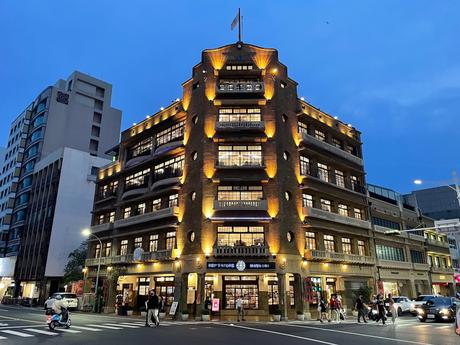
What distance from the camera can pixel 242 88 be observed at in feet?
127

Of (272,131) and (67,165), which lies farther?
(67,165)

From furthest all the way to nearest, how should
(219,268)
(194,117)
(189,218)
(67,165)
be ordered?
(67,165), (194,117), (189,218), (219,268)

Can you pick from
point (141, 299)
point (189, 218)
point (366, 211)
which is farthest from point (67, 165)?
point (366, 211)

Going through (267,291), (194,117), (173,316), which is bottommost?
(173,316)

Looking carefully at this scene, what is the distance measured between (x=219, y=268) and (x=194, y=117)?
16975mm

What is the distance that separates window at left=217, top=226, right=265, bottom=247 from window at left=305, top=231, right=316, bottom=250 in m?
6.18

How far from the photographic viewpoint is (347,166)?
46.4 metres

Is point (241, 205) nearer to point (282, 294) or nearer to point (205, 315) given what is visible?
point (282, 294)

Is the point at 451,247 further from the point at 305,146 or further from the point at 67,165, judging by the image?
the point at 67,165

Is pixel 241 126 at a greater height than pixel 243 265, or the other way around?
pixel 241 126

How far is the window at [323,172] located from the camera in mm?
43562

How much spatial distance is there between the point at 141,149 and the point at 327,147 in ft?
81.6

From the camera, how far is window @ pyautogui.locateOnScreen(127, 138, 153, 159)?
48.2 meters

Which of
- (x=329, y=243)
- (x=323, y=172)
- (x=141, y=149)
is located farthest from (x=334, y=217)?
(x=141, y=149)
